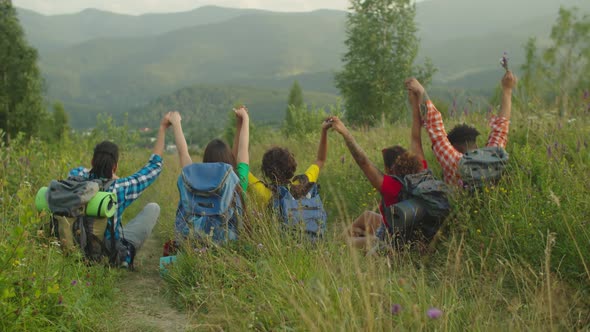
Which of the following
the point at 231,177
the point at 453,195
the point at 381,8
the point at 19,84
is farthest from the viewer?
the point at 381,8

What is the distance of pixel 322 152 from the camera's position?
211 inches

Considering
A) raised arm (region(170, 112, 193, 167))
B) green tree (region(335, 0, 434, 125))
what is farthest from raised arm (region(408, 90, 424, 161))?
green tree (region(335, 0, 434, 125))

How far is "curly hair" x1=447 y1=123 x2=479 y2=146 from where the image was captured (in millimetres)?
4902

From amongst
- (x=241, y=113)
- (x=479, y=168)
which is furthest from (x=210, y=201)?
(x=479, y=168)

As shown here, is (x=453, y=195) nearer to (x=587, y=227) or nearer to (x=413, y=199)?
(x=413, y=199)

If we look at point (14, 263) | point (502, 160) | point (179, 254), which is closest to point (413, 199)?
point (502, 160)

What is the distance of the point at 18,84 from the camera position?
68.6 feet

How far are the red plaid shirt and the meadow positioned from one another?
0.30m

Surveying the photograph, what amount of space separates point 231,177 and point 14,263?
1907 millimetres

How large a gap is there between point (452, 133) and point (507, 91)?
720 mm

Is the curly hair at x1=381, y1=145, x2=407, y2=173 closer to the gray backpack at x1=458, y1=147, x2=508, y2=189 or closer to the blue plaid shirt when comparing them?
the gray backpack at x1=458, y1=147, x2=508, y2=189

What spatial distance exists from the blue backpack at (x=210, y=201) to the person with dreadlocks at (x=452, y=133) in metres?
1.96

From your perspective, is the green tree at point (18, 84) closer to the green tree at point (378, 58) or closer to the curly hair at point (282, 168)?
the green tree at point (378, 58)

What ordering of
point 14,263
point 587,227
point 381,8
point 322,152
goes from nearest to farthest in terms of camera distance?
point 14,263, point 587,227, point 322,152, point 381,8
